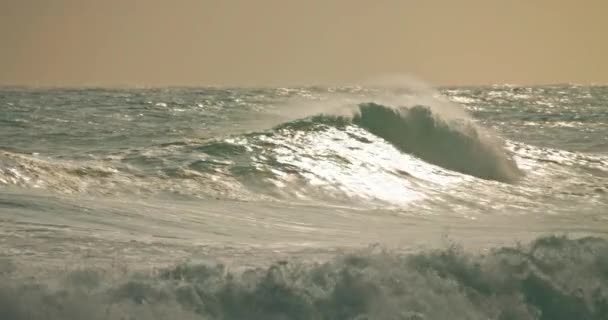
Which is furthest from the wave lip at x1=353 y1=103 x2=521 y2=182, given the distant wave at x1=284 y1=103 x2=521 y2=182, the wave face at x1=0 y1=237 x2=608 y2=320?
the wave face at x1=0 y1=237 x2=608 y2=320

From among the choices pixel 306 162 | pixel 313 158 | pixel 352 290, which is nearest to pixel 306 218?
pixel 352 290

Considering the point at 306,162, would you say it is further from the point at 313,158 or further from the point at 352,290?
the point at 352,290

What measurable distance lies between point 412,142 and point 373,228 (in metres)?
10.5

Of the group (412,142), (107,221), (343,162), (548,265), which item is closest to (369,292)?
(548,265)

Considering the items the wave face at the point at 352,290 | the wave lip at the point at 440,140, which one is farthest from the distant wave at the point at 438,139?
the wave face at the point at 352,290

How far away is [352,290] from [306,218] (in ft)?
15.4

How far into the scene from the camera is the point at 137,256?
26.8 ft

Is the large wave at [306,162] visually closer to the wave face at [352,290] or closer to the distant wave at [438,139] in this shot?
the distant wave at [438,139]

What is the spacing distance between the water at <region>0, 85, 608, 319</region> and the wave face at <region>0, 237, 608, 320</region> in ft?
0.05

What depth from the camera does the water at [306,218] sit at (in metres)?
6.97

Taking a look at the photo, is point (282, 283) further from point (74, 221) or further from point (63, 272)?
point (74, 221)

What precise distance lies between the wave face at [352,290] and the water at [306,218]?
0.02 m

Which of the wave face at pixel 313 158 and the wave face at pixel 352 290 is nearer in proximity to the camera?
the wave face at pixel 352 290

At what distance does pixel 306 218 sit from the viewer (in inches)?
466
